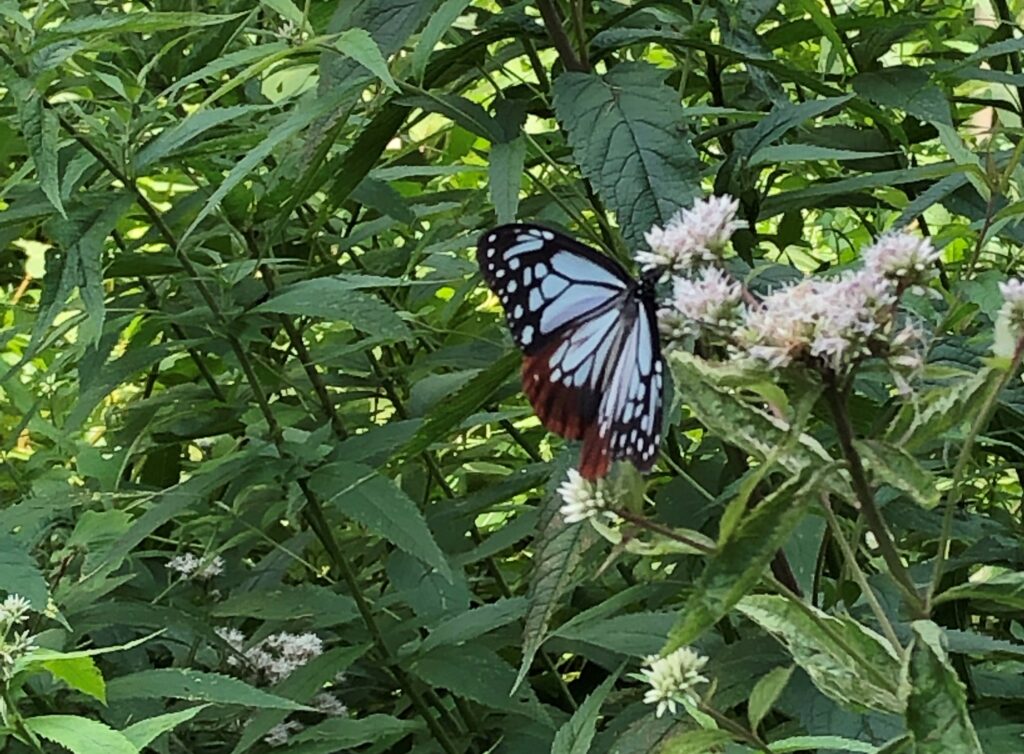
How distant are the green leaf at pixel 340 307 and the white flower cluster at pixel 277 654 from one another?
287mm

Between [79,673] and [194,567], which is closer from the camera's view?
[79,673]

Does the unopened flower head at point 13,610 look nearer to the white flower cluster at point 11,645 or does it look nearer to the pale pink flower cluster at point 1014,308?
the white flower cluster at point 11,645

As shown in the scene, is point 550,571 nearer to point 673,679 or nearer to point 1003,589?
point 673,679

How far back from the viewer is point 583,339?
65cm

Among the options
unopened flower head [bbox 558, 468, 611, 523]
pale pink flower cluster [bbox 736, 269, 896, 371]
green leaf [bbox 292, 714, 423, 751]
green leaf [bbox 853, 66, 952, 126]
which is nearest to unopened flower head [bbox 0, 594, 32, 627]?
green leaf [bbox 292, 714, 423, 751]

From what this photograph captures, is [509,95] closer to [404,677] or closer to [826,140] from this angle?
[826,140]

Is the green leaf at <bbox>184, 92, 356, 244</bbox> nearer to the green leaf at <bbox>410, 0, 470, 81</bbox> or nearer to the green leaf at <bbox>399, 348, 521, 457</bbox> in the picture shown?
the green leaf at <bbox>410, 0, 470, 81</bbox>

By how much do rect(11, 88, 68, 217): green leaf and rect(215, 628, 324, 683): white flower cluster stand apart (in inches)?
16.2

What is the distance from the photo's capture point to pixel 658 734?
0.70 m

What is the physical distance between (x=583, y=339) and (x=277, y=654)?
0.52 meters

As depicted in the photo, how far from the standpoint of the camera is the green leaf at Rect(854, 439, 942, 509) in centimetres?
42

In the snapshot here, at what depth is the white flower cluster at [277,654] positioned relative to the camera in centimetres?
102

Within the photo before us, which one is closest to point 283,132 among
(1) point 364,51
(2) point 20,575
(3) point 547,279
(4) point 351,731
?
(1) point 364,51

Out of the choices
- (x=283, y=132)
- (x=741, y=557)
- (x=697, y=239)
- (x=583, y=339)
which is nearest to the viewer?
(x=741, y=557)
